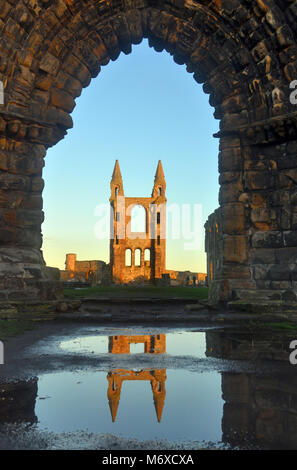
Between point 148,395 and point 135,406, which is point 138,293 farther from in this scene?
point 135,406

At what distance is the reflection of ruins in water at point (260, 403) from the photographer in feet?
5.74

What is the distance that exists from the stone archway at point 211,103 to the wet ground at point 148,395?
326 cm

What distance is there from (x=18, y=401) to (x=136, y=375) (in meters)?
0.86

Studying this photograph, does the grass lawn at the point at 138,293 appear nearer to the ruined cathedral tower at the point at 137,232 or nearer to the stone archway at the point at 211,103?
the stone archway at the point at 211,103

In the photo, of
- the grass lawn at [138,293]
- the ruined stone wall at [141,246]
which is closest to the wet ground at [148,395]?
the grass lawn at [138,293]

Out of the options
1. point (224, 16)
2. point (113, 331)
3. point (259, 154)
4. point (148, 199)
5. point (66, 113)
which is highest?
point (148, 199)

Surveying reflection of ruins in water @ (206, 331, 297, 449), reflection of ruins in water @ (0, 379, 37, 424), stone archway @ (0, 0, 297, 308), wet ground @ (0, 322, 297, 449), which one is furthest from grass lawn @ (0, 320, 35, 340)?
reflection of ruins in water @ (206, 331, 297, 449)

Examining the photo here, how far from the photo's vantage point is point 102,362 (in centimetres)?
327

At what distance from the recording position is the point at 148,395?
2.36 m

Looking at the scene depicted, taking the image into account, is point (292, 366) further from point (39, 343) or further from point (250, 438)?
point (39, 343)

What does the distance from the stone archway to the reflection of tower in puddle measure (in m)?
3.18

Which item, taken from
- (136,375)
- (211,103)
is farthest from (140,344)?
(211,103)
